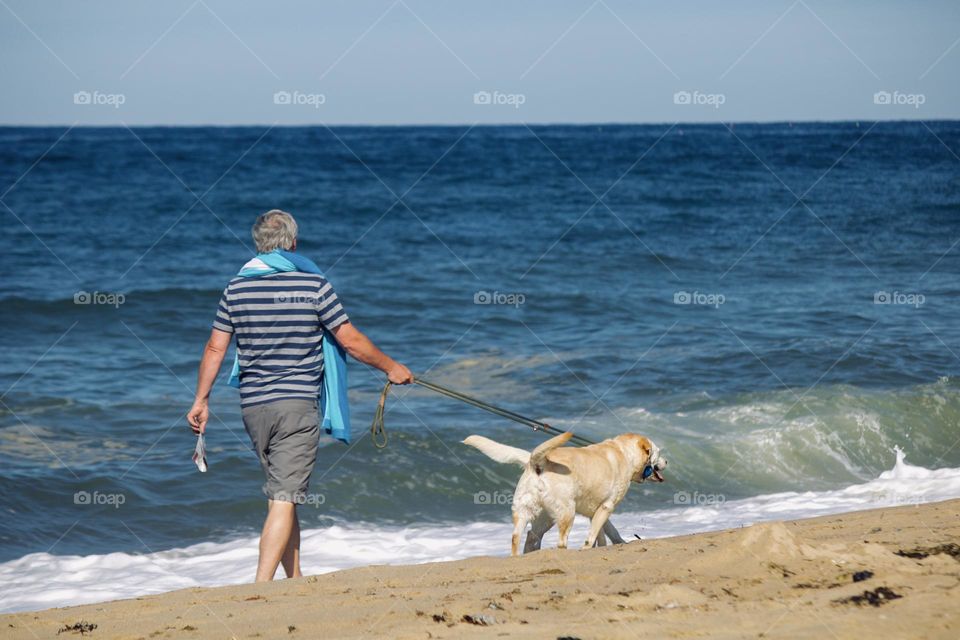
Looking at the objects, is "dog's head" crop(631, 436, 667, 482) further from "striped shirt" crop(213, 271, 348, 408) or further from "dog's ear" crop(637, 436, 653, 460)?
"striped shirt" crop(213, 271, 348, 408)

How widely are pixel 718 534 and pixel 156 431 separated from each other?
5.81 m

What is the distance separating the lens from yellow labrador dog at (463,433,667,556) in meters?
5.46

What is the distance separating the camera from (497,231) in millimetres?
22109

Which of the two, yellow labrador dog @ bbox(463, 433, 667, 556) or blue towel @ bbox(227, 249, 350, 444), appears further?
yellow labrador dog @ bbox(463, 433, 667, 556)

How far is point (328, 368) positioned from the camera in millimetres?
5066

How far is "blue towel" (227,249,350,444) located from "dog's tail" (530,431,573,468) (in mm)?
1024

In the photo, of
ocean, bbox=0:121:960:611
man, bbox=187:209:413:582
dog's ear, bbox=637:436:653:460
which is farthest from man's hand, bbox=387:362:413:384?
ocean, bbox=0:121:960:611

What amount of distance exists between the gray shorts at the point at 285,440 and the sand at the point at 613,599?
47 centimetres

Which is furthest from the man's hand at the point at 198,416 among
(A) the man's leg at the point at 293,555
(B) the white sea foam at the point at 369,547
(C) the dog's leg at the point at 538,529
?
(C) the dog's leg at the point at 538,529

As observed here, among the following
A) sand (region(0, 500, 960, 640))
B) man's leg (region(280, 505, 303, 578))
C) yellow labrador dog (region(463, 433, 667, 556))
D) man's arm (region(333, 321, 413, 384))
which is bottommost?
sand (region(0, 500, 960, 640))

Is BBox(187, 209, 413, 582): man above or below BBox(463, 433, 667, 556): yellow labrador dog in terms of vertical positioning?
above

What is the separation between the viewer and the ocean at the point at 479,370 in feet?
24.9

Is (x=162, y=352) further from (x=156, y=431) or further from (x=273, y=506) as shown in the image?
(x=273, y=506)

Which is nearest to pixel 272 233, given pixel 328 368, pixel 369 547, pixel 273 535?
pixel 328 368
